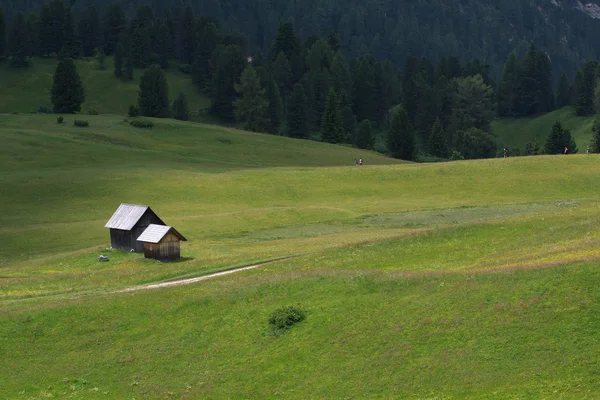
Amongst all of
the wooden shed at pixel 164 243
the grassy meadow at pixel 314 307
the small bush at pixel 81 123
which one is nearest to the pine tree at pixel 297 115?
the small bush at pixel 81 123

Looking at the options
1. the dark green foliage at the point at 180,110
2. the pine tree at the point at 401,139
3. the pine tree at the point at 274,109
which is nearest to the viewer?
the pine tree at the point at 401,139

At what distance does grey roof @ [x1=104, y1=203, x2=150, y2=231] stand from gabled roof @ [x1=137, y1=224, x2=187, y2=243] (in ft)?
13.4

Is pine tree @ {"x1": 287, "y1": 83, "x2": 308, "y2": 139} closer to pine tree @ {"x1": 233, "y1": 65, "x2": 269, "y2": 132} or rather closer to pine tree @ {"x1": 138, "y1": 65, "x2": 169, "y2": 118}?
pine tree @ {"x1": 233, "y1": 65, "x2": 269, "y2": 132}

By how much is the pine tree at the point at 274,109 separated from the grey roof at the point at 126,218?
118321 millimetres

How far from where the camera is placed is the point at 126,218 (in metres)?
74.8

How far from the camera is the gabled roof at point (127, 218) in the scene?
73938mm

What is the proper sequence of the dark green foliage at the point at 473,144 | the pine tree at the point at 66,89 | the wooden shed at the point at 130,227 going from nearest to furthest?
the wooden shed at the point at 130,227
the pine tree at the point at 66,89
the dark green foliage at the point at 473,144

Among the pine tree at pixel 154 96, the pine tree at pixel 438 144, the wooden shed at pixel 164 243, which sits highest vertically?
the pine tree at pixel 154 96

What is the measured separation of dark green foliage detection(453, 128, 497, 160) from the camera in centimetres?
17725

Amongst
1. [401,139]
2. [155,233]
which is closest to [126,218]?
[155,233]

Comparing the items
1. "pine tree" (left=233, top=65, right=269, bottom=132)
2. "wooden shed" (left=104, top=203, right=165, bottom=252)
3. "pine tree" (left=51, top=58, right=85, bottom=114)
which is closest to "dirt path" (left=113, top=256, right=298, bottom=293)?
"wooden shed" (left=104, top=203, right=165, bottom=252)

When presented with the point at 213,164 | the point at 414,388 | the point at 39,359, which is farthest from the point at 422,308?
the point at 213,164

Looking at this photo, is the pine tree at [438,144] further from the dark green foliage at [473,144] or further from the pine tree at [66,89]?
the pine tree at [66,89]

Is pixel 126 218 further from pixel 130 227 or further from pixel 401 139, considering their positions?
pixel 401 139
